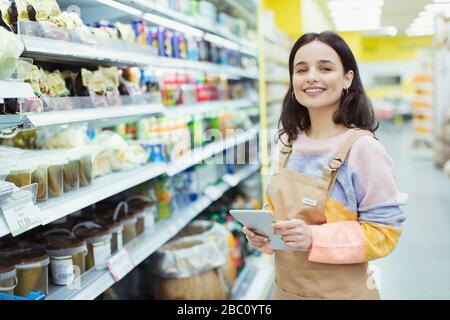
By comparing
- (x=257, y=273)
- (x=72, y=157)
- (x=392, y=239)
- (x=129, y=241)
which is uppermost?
(x=72, y=157)

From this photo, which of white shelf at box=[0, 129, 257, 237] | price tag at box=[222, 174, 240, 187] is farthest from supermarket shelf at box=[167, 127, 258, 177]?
price tag at box=[222, 174, 240, 187]

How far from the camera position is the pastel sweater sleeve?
1.48 metres

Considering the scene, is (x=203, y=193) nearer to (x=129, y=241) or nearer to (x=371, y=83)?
(x=129, y=241)

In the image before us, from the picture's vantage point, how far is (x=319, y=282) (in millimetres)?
1605

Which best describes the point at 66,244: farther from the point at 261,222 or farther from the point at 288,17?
the point at 288,17

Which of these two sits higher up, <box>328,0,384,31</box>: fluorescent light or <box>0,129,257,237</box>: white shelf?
<box>328,0,384,31</box>: fluorescent light

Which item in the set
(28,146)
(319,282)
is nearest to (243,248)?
(28,146)

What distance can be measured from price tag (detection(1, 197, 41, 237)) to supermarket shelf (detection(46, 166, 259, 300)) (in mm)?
357

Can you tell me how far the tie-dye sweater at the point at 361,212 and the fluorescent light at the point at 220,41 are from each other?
7.62 ft

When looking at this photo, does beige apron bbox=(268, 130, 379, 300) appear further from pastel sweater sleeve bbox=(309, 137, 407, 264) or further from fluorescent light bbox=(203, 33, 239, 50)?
fluorescent light bbox=(203, 33, 239, 50)

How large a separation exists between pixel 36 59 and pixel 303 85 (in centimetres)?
120

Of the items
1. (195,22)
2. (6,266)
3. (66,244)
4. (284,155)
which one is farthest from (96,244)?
(195,22)

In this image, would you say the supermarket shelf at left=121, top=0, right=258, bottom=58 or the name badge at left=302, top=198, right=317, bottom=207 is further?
the supermarket shelf at left=121, top=0, right=258, bottom=58

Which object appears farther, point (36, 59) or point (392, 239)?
point (36, 59)
